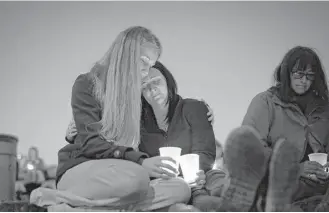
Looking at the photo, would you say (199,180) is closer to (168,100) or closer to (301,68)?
(168,100)

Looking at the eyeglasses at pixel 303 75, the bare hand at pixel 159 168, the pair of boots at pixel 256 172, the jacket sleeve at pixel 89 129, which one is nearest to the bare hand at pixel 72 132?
the jacket sleeve at pixel 89 129

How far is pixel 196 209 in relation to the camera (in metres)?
2.74

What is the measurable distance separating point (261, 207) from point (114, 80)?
1.24 m

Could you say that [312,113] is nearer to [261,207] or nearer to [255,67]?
[255,67]

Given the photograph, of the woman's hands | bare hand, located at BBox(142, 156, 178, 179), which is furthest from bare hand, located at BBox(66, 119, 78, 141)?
the woman's hands

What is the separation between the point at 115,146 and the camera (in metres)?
2.82

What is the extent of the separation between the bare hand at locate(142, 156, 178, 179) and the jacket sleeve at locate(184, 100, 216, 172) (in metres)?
0.45

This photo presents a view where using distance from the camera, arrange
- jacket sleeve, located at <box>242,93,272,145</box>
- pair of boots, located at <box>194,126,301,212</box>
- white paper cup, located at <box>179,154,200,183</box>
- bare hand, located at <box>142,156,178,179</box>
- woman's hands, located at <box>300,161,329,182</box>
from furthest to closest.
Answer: jacket sleeve, located at <box>242,93,272,145</box> → woman's hands, located at <box>300,161,329,182</box> → white paper cup, located at <box>179,154,200,183</box> → bare hand, located at <box>142,156,178,179</box> → pair of boots, located at <box>194,126,301,212</box>

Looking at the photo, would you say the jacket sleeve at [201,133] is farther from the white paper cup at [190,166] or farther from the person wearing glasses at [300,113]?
the person wearing glasses at [300,113]

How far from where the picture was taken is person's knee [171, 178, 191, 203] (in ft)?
8.99

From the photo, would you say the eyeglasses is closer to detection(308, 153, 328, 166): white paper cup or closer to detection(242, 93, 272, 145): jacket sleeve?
detection(242, 93, 272, 145): jacket sleeve

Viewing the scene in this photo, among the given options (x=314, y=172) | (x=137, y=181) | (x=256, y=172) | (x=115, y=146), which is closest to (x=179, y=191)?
(x=137, y=181)

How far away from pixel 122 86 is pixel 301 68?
52.6 inches

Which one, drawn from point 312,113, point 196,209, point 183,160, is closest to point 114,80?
point 183,160
